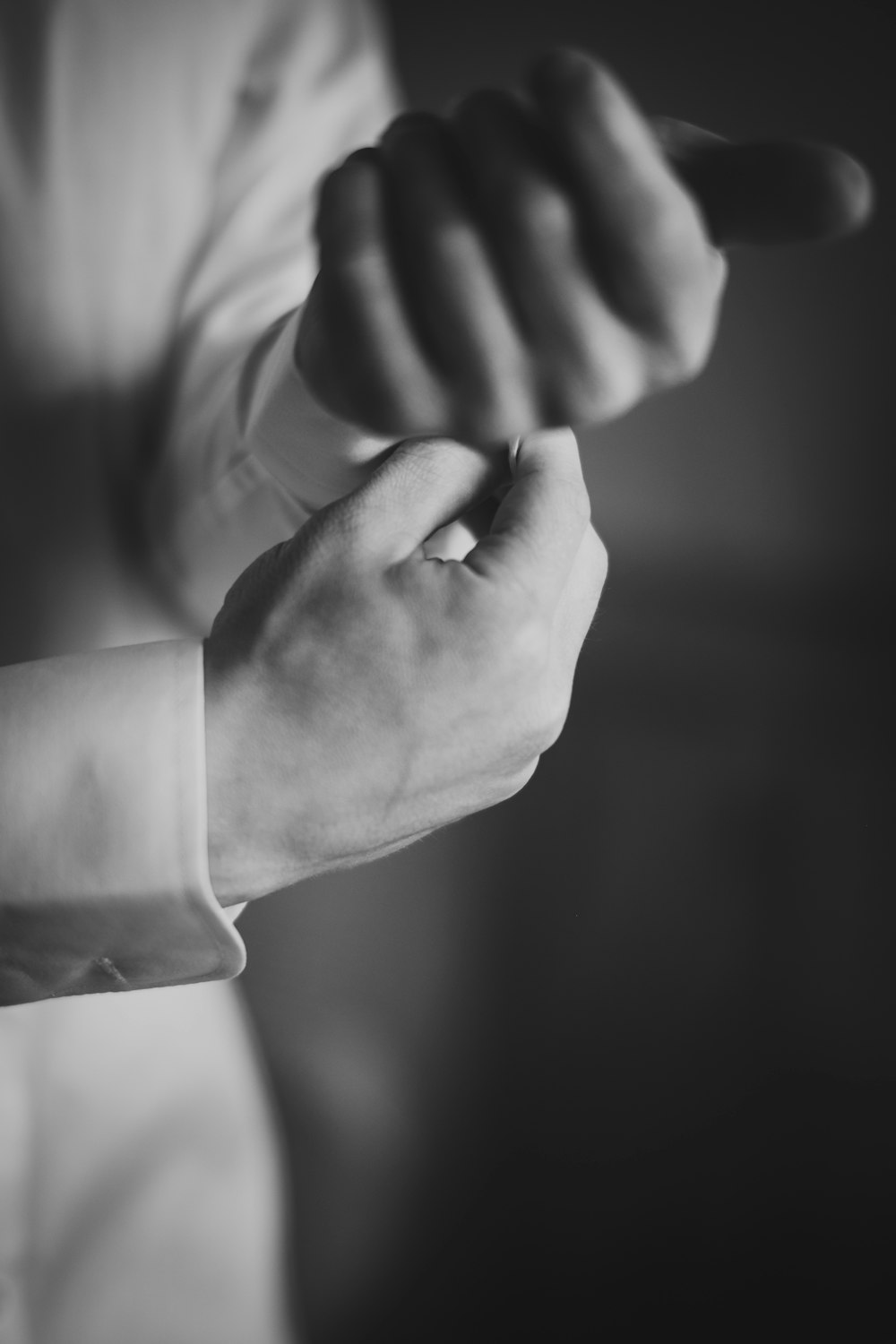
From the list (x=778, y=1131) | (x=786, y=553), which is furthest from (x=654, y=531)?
(x=778, y=1131)

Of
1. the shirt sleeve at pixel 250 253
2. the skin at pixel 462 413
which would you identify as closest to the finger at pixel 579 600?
the skin at pixel 462 413

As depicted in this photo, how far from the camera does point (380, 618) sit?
20 cm

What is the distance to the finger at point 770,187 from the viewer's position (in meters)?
0.14

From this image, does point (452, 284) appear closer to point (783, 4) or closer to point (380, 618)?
point (380, 618)

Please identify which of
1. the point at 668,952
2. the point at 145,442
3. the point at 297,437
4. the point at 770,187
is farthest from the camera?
the point at 668,952

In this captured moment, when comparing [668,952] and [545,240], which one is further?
[668,952]

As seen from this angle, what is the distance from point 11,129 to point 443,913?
37 centimetres

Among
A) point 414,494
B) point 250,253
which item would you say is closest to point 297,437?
point 414,494

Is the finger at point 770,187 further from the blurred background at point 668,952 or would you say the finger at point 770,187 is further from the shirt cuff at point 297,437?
the blurred background at point 668,952

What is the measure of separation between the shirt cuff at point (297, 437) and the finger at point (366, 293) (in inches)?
2.4

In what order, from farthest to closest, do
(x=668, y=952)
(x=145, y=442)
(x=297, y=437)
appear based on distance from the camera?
(x=668, y=952)
(x=145, y=442)
(x=297, y=437)

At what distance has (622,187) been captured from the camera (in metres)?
0.14

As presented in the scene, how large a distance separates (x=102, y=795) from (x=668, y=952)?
0.34m

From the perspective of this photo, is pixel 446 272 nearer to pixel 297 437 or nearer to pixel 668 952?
pixel 297 437
